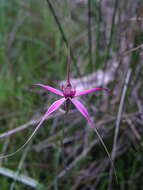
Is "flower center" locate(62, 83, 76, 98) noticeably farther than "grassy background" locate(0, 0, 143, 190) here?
No

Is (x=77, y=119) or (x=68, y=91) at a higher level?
(x=77, y=119)

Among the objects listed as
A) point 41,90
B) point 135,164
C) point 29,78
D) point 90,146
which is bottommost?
point 135,164

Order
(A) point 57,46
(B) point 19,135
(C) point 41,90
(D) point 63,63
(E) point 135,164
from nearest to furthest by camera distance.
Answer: (E) point 135,164, (B) point 19,135, (C) point 41,90, (D) point 63,63, (A) point 57,46

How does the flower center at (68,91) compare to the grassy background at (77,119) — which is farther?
the grassy background at (77,119)

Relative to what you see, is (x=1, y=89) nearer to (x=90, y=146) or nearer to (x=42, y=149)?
(x=42, y=149)

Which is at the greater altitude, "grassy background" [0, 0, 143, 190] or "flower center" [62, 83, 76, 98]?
"grassy background" [0, 0, 143, 190]

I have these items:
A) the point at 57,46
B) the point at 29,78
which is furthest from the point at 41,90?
the point at 57,46

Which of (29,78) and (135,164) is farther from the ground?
(29,78)

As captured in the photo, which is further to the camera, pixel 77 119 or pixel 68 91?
pixel 77 119

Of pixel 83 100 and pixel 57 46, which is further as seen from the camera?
pixel 57 46

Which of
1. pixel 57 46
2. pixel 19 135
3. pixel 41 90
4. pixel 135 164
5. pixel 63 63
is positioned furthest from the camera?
pixel 57 46

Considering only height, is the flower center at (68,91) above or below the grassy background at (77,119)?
below
